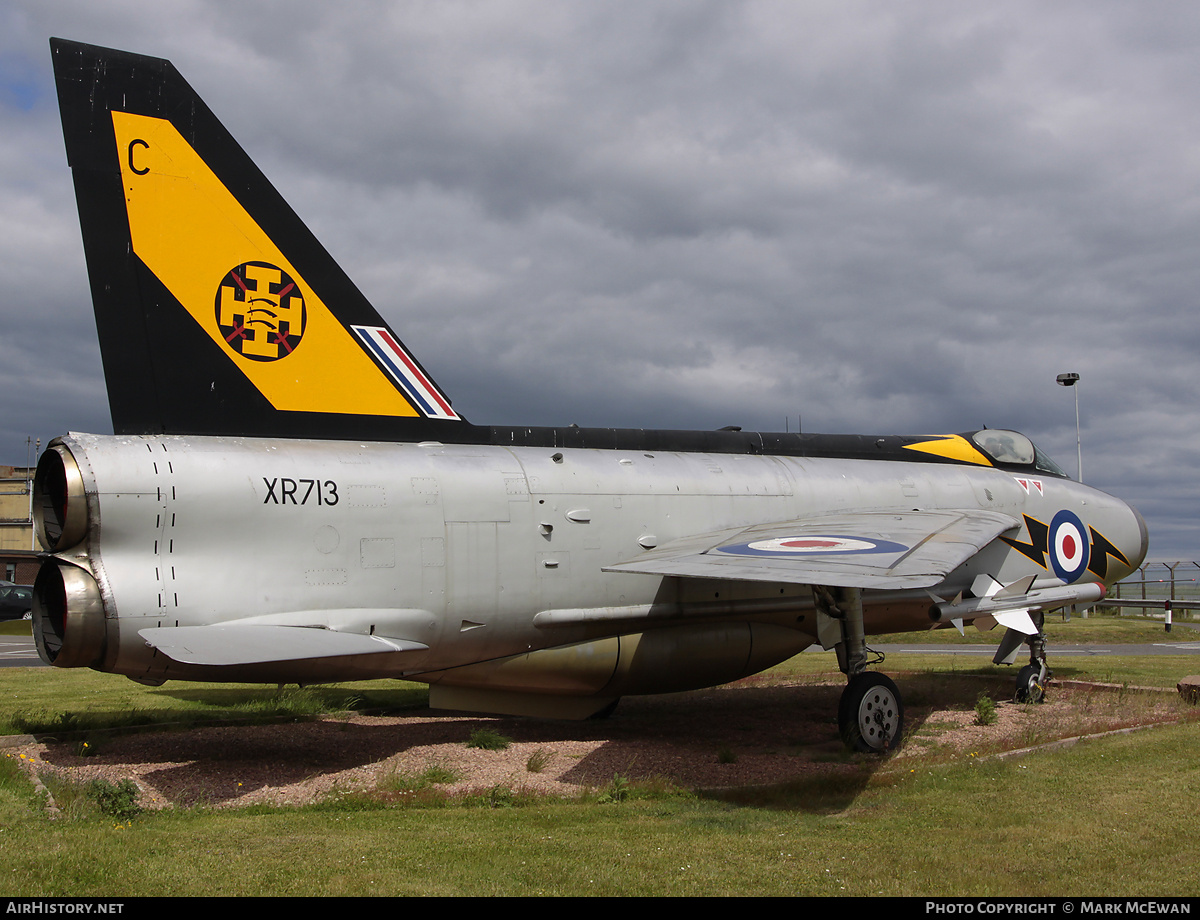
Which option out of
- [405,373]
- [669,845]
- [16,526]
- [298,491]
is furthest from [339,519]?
[16,526]

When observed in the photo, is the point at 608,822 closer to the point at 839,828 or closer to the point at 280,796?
the point at 839,828

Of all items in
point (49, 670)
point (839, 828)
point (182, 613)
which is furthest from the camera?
point (49, 670)

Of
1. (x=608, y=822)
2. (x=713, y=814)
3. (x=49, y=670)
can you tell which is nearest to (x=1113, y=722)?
(x=713, y=814)

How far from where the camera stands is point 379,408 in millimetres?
9680

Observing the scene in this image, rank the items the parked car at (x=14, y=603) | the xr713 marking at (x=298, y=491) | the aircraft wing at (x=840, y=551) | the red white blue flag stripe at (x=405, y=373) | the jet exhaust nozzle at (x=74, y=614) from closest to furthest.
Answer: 1. the jet exhaust nozzle at (x=74, y=614)
2. the aircraft wing at (x=840, y=551)
3. the xr713 marking at (x=298, y=491)
4. the red white blue flag stripe at (x=405, y=373)
5. the parked car at (x=14, y=603)

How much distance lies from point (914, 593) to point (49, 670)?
16.8 meters

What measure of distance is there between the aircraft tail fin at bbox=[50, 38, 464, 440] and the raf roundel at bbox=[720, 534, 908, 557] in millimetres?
4071

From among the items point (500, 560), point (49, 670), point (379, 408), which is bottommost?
point (49, 670)

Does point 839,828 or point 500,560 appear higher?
point 500,560

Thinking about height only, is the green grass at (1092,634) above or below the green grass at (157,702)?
below

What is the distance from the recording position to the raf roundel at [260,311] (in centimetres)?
893

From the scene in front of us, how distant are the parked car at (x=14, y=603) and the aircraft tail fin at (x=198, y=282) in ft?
103

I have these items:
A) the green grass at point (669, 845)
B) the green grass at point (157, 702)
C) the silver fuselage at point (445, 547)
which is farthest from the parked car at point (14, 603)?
the green grass at point (669, 845)

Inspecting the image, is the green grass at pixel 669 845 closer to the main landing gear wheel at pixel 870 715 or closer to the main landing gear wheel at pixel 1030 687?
the main landing gear wheel at pixel 870 715
